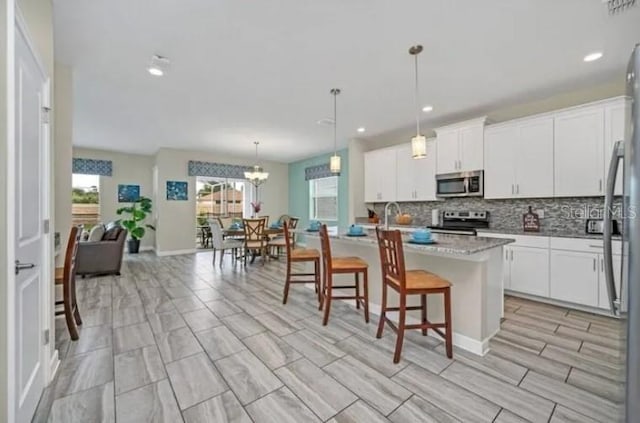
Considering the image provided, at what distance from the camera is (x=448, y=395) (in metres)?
1.71

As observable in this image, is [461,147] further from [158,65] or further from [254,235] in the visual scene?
[158,65]

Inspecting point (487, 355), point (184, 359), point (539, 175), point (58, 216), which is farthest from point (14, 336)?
point (539, 175)

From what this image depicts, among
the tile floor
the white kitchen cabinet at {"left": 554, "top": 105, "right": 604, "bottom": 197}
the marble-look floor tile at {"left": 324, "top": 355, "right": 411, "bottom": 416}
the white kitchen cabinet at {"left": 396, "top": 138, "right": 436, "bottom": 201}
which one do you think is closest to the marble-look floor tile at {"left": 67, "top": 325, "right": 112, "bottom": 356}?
the tile floor

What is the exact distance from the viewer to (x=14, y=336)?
1.26 meters

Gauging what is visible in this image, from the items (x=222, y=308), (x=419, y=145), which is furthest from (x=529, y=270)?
(x=222, y=308)

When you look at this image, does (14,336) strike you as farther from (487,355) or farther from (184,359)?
(487,355)

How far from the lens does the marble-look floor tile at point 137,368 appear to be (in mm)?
1846

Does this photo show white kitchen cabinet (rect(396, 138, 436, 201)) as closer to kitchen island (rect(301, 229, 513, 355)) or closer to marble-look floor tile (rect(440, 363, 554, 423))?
kitchen island (rect(301, 229, 513, 355))

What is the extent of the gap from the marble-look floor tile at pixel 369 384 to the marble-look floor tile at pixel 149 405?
99 centimetres

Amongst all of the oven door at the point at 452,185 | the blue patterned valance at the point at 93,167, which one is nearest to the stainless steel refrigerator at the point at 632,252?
the oven door at the point at 452,185

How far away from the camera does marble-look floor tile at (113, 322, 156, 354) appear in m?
2.34

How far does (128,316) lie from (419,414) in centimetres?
299

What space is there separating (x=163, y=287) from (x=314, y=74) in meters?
Result: 3.63

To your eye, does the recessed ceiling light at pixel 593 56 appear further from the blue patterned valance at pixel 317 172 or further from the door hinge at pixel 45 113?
the blue patterned valance at pixel 317 172
